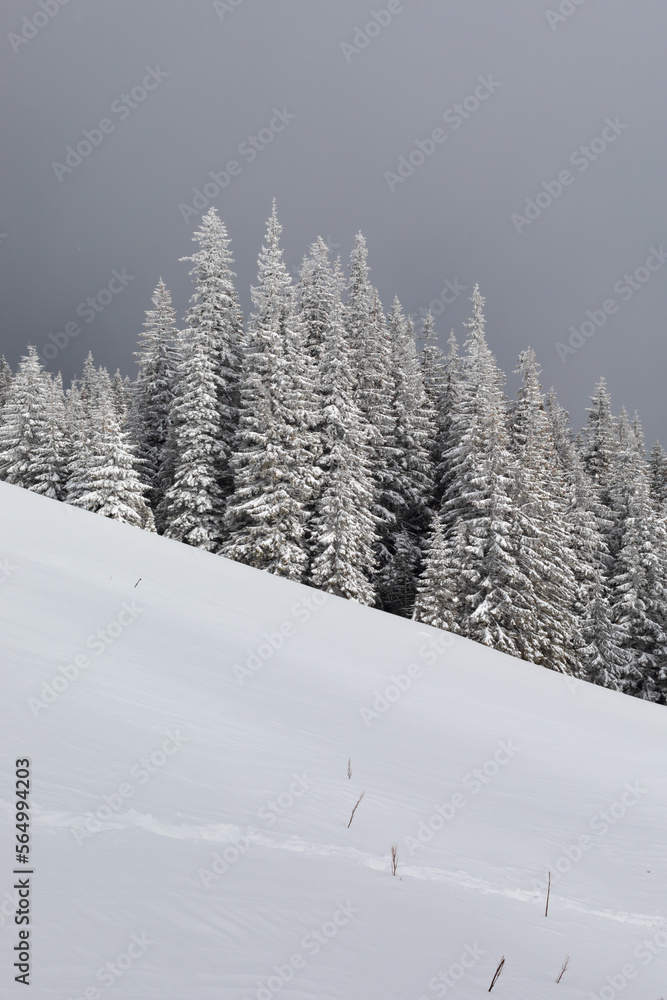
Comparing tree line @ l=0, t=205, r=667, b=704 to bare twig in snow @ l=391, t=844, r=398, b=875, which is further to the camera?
tree line @ l=0, t=205, r=667, b=704

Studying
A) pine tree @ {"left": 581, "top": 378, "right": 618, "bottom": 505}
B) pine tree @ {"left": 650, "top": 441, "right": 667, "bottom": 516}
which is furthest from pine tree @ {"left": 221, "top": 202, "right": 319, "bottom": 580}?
pine tree @ {"left": 650, "top": 441, "right": 667, "bottom": 516}

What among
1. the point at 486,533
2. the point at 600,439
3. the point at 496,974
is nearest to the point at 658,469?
the point at 600,439

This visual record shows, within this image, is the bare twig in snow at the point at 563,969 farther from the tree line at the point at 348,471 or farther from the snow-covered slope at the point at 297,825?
the tree line at the point at 348,471

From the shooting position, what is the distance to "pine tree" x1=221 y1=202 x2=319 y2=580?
20688 millimetres

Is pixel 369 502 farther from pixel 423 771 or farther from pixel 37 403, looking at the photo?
pixel 423 771

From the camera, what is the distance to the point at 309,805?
287 centimetres

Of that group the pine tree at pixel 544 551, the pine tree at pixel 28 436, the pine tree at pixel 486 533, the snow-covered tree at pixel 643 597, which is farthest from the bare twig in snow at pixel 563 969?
the pine tree at pixel 28 436

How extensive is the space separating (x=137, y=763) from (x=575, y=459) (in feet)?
113

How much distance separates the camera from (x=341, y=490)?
870 inches

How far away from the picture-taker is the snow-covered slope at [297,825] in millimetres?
1831

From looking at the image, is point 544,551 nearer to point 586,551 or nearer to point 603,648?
point 603,648

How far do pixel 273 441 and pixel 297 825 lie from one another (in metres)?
19.5

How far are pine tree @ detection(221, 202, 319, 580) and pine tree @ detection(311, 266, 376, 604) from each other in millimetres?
684

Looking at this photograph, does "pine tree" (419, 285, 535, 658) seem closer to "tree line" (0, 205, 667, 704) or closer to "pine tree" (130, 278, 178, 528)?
"tree line" (0, 205, 667, 704)
